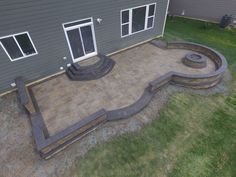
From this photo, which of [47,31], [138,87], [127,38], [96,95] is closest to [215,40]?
[127,38]

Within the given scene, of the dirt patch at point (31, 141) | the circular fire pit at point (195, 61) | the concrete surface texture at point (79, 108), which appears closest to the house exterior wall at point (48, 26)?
the concrete surface texture at point (79, 108)

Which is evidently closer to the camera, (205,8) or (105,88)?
(105,88)

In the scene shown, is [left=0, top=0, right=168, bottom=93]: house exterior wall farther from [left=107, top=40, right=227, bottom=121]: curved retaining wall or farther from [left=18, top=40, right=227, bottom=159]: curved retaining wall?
[left=107, top=40, right=227, bottom=121]: curved retaining wall

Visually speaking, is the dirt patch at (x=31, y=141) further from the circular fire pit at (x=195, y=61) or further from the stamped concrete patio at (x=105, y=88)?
the circular fire pit at (x=195, y=61)

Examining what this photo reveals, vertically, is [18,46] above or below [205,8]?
above

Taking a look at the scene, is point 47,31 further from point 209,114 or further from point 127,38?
point 209,114

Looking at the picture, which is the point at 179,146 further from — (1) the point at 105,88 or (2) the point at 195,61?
(2) the point at 195,61

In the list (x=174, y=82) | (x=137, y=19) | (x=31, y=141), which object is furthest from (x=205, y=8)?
(x=31, y=141)
